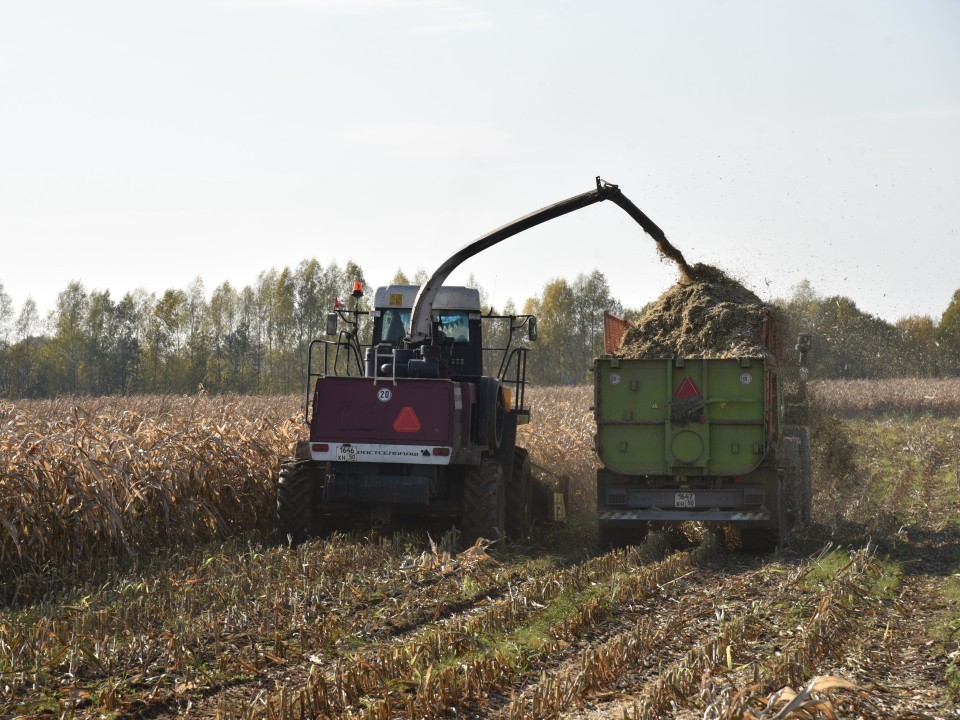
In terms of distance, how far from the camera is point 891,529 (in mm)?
12227

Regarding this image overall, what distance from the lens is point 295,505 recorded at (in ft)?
34.9

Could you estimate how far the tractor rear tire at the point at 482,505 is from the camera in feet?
34.8

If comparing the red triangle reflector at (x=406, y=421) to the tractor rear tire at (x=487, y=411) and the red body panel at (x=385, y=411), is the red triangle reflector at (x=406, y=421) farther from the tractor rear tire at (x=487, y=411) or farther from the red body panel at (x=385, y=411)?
the tractor rear tire at (x=487, y=411)

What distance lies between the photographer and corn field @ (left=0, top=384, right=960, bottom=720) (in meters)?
5.33

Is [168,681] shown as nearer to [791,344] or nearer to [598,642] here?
[598,642]

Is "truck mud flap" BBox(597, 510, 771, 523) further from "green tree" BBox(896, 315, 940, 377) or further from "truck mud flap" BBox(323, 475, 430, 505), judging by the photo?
"green tree" BBox(896, 315, 940, 377)

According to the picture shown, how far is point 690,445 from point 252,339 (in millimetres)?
55140

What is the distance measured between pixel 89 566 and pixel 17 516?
71 centimetres

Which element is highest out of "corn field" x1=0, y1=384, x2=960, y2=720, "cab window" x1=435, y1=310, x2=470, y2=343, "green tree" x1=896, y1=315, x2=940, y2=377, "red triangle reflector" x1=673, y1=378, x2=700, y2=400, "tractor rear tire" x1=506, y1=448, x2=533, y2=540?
"green tree" x1=896, y1=315, x2=940, y2=377

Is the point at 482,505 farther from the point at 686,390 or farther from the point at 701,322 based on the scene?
the point at 701,322

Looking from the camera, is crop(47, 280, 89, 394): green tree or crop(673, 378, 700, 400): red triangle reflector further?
crop(47, 280, 89, 394): green tree

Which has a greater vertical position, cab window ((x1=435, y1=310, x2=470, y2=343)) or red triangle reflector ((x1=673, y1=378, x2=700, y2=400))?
cab window ((x1=435, y1=310, x2=470, y2=343))

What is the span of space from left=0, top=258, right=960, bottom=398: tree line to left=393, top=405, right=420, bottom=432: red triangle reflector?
3922 centimetres

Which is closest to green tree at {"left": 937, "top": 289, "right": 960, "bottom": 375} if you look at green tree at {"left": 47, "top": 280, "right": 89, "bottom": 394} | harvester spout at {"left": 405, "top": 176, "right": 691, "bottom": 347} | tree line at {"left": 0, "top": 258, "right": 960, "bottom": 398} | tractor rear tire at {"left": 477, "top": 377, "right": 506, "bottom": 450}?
tree line at {"left": 0, "top": 258, "right": 960, "bottom": 398}
